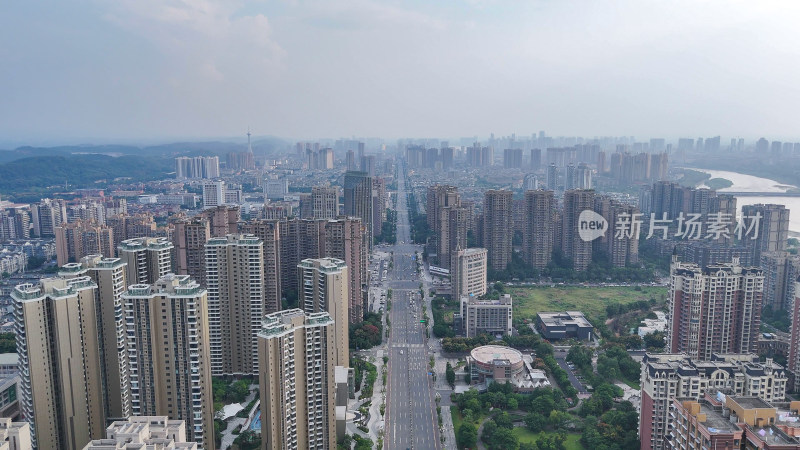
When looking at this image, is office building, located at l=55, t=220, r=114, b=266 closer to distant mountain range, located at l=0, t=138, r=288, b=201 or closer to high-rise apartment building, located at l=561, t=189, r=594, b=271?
high-rise apartment building, located at l=561, t=189, r=594, b=271

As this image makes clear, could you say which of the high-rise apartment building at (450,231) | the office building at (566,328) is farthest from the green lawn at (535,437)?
the high-rise apartment building at (450,231)

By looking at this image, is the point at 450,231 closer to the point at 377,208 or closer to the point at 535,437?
the point at 377,208

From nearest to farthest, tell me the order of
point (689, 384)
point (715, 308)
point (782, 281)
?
1. point (689, 384)
2. point (715, 308)
3. point (782, 281)

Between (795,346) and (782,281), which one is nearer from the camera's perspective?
(795,346)

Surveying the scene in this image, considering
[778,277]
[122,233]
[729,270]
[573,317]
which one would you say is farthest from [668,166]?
[122,233]

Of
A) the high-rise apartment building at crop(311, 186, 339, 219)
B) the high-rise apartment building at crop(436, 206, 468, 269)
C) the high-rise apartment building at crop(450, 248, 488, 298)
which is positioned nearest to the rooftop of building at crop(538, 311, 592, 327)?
the high-rise apartment building at crop(450, 248, 488, 298)

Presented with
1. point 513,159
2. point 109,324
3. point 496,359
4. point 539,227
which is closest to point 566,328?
point 496,359
